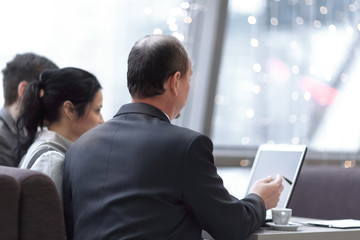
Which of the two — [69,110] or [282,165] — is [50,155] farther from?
[282,165]

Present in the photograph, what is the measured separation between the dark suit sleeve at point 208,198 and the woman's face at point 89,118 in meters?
0.82

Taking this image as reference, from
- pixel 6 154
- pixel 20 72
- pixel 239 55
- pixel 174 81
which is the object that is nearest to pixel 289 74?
pixel 239 55

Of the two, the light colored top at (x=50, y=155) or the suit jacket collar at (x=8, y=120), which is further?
the suit jacket collar at (x=8, y=120)

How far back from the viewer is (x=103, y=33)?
3.92m

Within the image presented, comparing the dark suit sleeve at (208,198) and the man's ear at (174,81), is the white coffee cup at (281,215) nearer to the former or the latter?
the dark suit sleeve at (208,198)

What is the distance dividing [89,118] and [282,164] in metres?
0.80

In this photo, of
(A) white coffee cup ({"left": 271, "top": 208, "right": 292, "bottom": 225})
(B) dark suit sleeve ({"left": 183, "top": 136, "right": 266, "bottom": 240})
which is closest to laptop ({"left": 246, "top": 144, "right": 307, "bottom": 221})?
(A) white coffee cup ({"left": 271, "top": 208, "right": 292, "bottom": 225})

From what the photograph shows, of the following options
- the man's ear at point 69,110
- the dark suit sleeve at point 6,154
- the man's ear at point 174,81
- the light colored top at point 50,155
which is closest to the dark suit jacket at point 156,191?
the man's ear at point 174,81

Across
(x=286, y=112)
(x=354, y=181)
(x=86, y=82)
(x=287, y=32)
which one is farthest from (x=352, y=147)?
(x=86, y=82)

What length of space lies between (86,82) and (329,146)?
9.40 feet

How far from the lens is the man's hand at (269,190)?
206cm

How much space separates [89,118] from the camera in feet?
8.36

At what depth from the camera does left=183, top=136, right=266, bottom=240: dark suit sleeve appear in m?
1.81

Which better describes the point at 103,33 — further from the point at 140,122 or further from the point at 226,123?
the point at 140,122
